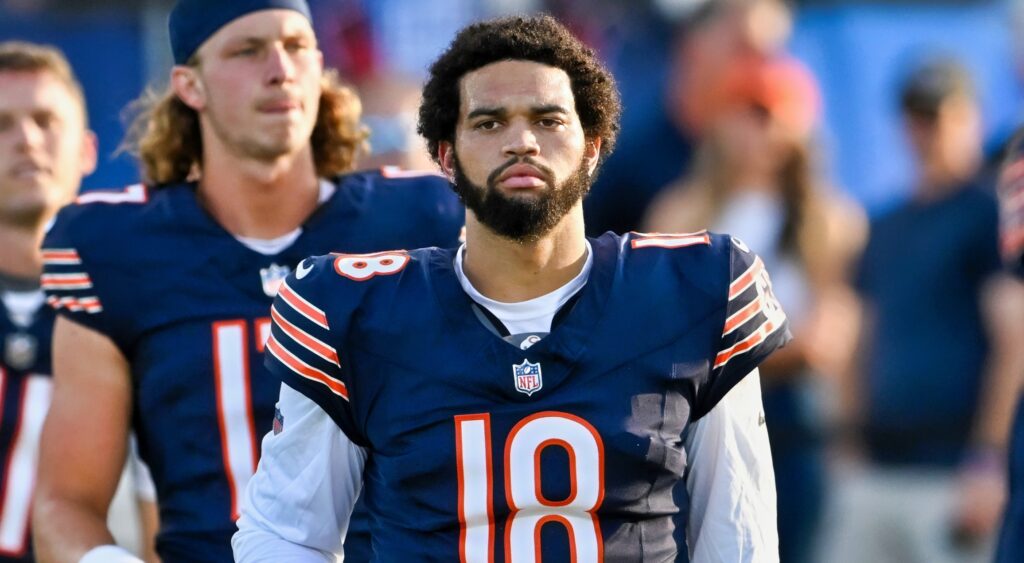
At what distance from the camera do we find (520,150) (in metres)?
3.46

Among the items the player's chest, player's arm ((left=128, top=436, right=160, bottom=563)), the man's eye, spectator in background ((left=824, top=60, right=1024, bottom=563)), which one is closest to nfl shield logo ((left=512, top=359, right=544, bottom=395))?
the player's chest

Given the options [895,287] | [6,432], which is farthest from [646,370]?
[895,287]

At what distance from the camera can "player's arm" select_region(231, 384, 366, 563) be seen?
3.56m

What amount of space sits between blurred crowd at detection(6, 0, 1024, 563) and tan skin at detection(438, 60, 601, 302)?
2.47m

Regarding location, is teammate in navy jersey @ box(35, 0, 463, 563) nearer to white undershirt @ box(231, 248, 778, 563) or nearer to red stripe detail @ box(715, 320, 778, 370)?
white undershirt @ box(231, 248, 778, 563)

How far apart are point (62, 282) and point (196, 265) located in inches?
12.1

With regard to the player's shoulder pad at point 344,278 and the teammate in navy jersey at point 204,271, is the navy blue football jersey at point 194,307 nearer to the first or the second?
A: the teammate in navy jersey at point 204,271

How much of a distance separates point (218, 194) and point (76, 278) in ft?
1.26

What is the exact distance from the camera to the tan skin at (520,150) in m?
3.49

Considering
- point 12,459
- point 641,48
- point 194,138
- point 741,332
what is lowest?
point 12,459

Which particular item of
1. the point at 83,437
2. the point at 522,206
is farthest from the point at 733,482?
the point at 83,437

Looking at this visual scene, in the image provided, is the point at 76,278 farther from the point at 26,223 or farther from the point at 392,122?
the point at 392,122

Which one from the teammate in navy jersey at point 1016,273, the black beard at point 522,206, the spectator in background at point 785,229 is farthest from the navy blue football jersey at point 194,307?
the spectator in background at point 785,229

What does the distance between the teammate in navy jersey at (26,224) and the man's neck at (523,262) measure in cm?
180
